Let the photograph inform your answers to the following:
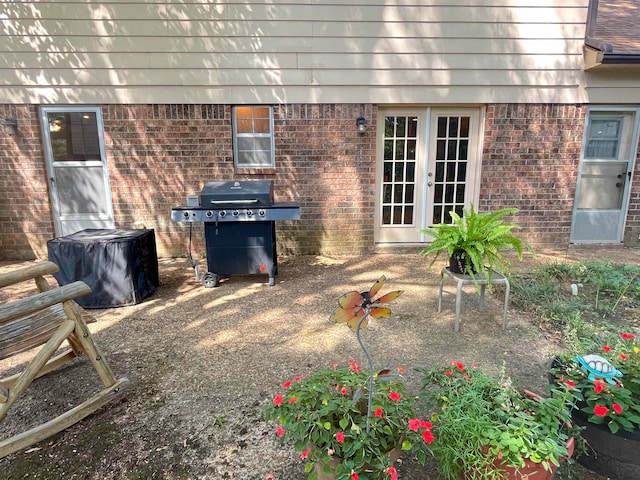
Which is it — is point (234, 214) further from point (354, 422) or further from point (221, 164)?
point (354, 422)

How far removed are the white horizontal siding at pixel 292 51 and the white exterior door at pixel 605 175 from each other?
1.82ft

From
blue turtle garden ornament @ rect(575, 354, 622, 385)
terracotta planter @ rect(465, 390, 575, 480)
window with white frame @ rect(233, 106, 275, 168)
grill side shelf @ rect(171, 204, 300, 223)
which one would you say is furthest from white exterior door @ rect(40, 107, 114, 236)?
blue turtle garden ornament @ rect(575, 354, 622, 385)

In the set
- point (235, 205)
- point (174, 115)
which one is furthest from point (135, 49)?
point (235, 205)

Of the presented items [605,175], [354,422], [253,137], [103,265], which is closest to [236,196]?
[103,265]

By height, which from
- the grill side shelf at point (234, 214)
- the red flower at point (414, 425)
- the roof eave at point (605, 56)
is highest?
the roof eave at point (605, 56)

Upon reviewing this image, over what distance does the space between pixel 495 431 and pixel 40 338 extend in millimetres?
2347

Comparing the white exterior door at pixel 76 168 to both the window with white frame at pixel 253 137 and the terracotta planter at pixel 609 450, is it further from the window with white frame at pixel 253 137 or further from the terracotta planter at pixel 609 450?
the terracotta planter at pixel 609 450

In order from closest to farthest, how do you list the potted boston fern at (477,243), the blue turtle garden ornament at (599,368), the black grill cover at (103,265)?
the blue turtle garden ornament at (599,368)
the potted boston fern at (477,243)
the black grill cover at (103,265)

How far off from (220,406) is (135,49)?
16.3ft

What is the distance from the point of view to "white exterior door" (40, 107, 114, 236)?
219 inches

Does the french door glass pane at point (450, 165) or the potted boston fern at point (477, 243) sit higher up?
the french door glass pane at point (450, 165)

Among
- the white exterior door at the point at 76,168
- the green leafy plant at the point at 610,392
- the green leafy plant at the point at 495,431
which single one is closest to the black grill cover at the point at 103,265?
the white exterior door at the point at 76,168

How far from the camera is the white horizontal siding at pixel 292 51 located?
526 cm

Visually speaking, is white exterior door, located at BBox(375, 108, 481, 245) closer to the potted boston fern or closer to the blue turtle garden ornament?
the potted boston fern
